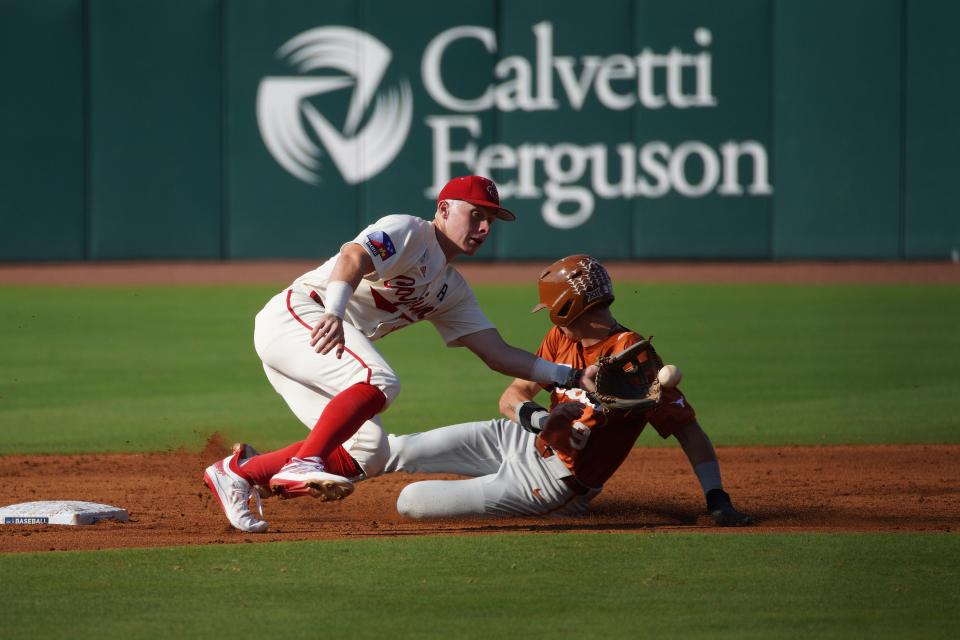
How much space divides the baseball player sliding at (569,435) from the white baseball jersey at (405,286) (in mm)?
353

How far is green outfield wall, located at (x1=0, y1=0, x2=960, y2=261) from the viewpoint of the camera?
1750cm

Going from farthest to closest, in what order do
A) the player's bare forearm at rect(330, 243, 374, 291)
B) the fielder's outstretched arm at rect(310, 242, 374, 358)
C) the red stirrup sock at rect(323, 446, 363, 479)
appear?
1. the red stirrup sock at rect(323, 446, 363, 479)
2. the player's bare forearm at rect(330, 243, 374, 291)
3. the fielder's outstretched arm at rect(310, 242, 374, 358)

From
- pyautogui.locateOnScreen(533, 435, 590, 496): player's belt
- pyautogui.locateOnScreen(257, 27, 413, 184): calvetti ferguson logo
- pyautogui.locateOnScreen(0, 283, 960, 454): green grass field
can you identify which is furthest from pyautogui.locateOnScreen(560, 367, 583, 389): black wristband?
pyautogui.locateOnScreen(257, 27, 413, 184): calvetti ferguson logo

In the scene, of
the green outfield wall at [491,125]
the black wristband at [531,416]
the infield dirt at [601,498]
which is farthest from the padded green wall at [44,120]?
the black wristband at [531,416]

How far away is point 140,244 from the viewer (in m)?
18.0

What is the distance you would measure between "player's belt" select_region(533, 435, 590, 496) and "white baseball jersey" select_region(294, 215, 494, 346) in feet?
1.64

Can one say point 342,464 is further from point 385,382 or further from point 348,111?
point 348,111

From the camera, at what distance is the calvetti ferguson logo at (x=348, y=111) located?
712 inches

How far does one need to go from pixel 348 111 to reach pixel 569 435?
13.8 meters

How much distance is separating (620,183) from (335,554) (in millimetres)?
13907

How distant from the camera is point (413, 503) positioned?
5.22m

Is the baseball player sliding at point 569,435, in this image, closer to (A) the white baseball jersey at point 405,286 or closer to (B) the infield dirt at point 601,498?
(B) the infield dirt at point 601,498

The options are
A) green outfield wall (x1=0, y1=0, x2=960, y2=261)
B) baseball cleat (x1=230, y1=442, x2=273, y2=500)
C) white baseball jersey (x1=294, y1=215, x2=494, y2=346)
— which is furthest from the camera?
green outfield wall (x1=0, y1=0, x2=960, y2=261)

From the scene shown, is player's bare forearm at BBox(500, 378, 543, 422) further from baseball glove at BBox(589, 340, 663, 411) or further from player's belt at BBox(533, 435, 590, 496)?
baseball glove at BBox(589, 340, 663, 411)
